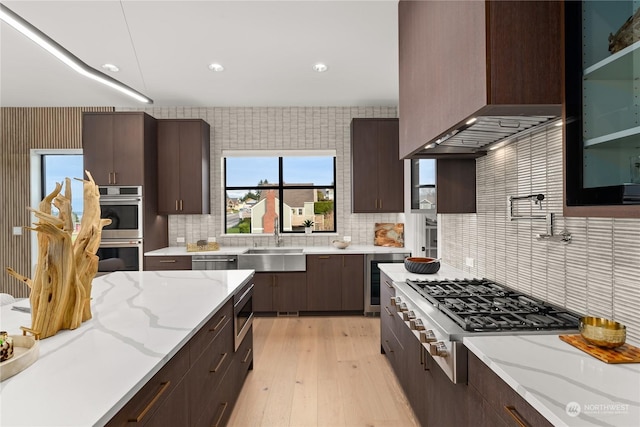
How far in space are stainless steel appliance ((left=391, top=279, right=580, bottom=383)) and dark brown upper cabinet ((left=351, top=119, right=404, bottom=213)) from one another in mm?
2411

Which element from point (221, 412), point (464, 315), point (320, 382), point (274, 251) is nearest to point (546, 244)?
point (464, 315)

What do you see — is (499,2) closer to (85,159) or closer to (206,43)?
(206,43)

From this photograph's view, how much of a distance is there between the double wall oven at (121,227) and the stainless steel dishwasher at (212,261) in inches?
27.2

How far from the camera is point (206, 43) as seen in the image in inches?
119

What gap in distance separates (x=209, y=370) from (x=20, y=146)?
533cm

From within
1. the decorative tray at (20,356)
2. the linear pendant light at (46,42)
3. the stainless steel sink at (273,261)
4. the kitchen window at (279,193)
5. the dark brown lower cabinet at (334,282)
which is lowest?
the dark brown lower cabinet at (334,282)

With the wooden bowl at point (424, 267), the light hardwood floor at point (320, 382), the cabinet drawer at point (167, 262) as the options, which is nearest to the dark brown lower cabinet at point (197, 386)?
the light hardwood floor at point (320, 382)

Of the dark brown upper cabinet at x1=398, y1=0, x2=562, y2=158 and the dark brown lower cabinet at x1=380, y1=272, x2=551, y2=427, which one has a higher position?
the dark brown upper cabinet at x1=398, y1=0, x2=562, y2=158

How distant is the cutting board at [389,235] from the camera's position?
4660 mm

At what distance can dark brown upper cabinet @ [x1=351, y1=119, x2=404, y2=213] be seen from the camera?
440 cm

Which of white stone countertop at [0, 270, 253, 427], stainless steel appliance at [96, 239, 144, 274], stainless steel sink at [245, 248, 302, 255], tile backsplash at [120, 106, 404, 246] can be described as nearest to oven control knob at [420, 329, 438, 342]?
white stone countertop at [0, 270, 253, 427]

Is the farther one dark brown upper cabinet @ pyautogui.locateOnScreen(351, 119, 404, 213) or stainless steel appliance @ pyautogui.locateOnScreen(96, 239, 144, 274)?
dark brown upper cabinet @ pyautogui.locateOnScreen(351, 119, 404, 213)

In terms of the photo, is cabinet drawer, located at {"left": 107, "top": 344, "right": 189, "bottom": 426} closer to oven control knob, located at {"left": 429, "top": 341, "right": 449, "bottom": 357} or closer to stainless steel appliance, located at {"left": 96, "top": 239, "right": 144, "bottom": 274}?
oven control knob, located at {"left": 429, "top": 341, "right": 449, "bottom": 357}

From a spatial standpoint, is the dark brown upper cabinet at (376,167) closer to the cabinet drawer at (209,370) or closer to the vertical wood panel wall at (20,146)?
the cabinet drawer at (209,370)
